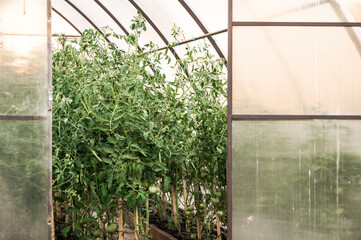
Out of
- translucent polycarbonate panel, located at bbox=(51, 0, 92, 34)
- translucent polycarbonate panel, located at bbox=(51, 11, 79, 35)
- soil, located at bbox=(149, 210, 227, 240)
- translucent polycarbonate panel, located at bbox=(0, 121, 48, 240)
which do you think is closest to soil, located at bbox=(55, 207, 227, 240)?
soil, located at bbox=(149, 210, 227, 240)

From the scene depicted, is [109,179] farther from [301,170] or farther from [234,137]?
[301,170]

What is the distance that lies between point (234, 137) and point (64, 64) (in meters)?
1.49

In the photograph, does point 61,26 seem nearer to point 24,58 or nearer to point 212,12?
point 212,12

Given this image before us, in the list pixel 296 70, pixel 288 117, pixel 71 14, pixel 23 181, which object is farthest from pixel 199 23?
pixel 71 14

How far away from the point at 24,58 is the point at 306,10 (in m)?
1.84

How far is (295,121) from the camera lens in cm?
287

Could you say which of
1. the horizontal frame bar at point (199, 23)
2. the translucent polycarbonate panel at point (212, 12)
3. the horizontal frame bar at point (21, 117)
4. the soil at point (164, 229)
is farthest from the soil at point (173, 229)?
the translucent polycarbonate panel at point (212, 12)

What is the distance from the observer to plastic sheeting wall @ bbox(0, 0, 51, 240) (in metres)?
2.70

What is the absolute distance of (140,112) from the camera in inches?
120

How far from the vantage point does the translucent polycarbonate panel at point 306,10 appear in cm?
289

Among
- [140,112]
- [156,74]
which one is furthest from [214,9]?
[140,112]

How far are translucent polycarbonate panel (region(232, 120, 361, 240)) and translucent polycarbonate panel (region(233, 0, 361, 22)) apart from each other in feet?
2.25

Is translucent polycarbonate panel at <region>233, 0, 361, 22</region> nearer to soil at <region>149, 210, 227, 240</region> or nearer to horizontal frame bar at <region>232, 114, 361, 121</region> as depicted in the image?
horizontal frame bar at <region>232, 114, 361, 121</region>

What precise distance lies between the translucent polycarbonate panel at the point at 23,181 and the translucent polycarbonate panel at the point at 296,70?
1276 millimetres
